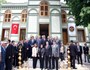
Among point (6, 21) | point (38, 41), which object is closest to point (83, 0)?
point (38, 41)

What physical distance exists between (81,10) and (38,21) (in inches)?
390

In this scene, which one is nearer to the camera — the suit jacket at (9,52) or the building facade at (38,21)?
the suit jacket at (9,52)

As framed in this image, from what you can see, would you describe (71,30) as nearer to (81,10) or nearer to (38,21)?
(38,21)

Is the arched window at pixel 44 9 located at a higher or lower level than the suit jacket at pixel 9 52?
higher

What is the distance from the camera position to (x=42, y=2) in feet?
81.2

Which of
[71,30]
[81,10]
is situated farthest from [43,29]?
[81,10]

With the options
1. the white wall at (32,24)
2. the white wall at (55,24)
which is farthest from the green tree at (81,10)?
the white wall at (32,24)

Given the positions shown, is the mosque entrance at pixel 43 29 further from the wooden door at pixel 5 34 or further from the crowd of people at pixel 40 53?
the crowd of people at pixel 40 53

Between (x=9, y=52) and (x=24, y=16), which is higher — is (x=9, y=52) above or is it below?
below

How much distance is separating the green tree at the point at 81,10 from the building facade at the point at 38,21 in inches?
297

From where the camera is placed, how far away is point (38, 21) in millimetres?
24016

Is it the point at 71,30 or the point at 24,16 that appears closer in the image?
the point at 71,30

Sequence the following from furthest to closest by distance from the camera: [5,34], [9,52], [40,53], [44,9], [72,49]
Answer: [5,34]
[44,9]
[72,49]
[40,53]
[9,52]

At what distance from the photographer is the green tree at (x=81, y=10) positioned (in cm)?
1434
